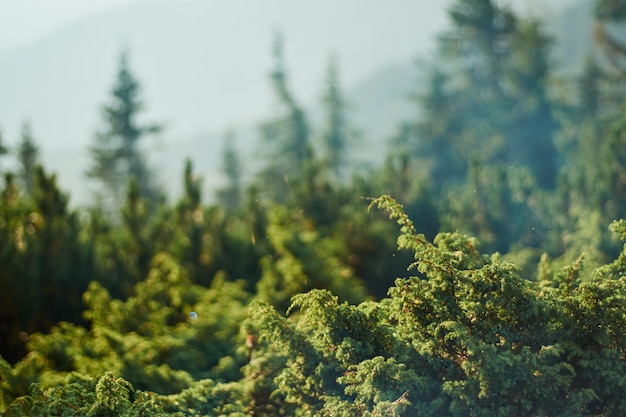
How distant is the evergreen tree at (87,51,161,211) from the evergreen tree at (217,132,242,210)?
27.0 feet

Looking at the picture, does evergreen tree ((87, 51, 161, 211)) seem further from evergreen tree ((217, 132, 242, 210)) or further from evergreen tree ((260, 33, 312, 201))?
evergreen tree ((217, 132, 242, 210))

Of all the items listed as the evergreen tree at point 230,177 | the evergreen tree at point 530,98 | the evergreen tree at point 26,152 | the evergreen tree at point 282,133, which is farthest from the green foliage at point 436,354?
the evergreen tree at point 230,177

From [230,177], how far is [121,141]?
1055cm

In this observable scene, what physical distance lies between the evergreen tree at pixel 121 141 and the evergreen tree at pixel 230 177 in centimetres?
824

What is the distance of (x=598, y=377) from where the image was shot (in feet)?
14.2

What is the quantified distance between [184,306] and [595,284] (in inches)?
251

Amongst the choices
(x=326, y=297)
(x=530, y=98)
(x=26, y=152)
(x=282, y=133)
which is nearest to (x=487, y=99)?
(x=530, y=98)

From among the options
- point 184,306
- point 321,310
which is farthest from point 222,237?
point 321,310

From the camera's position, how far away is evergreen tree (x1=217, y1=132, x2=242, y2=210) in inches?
1635

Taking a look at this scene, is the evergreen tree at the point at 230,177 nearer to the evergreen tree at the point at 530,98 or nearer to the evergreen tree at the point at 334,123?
the evergreen tree at the point at 334,123

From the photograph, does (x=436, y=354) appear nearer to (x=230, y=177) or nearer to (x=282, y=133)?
(x=282, y=133)

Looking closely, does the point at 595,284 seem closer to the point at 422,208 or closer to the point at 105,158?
the point at 422,208

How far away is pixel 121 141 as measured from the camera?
33.3 metres

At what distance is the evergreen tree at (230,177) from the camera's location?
1635 inches
